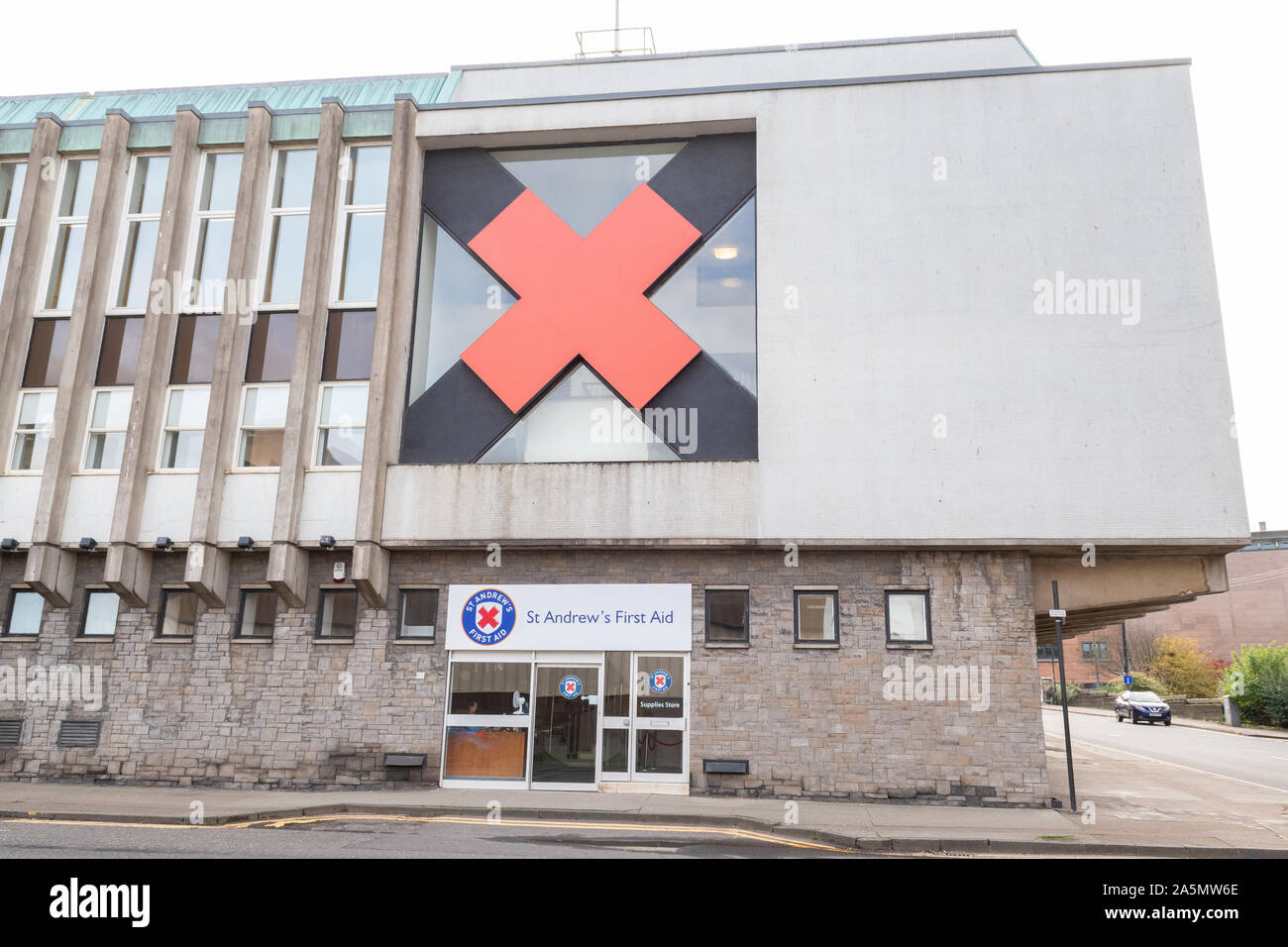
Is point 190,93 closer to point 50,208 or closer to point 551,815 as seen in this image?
point 50,208

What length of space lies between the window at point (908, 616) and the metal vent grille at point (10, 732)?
15578mm

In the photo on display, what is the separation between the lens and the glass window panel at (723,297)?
16.4 metres

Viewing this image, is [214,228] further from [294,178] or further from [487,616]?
[487,616]

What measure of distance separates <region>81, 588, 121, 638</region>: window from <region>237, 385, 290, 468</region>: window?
3.51m

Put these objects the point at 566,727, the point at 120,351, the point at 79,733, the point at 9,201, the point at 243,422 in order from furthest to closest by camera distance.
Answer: the point at 9,201
the point at 120,351
the point at 243,422
the point at 79,733
the point at 566,727

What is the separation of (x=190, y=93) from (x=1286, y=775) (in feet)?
96.6

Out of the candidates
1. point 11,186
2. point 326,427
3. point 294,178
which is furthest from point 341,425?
point 11,186

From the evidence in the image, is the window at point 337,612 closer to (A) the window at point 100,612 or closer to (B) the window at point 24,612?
(A) the window at point 100,612

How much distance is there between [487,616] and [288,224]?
8.70m

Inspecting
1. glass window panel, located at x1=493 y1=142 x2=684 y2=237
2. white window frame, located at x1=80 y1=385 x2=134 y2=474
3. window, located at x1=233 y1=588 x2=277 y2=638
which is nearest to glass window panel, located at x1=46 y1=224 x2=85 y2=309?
white window frame, located at x1=80 y1=385 x2=134 y2=474

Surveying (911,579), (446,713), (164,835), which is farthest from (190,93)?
(911,579)

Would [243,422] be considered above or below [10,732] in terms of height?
above

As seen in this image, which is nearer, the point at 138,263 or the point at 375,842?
the point at 375,842

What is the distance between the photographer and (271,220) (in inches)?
688
